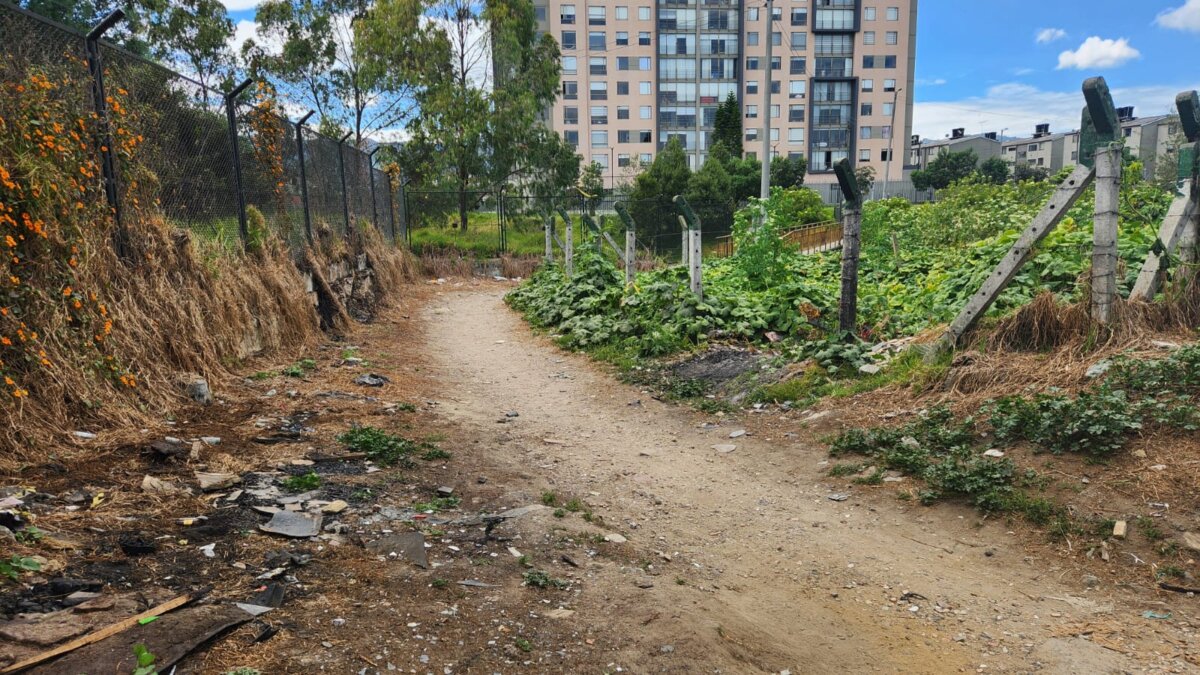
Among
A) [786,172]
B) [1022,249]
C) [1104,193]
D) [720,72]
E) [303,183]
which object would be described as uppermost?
[720,72]

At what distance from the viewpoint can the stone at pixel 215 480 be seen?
145 inches

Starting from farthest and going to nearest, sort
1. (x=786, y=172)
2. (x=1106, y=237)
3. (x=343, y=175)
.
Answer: (x=786, y=172), (x=343, y=175), (x=1106, y=237)

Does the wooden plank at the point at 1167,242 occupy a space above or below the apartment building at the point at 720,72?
below

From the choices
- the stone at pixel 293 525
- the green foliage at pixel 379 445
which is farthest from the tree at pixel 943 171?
the stone at pixel 293 525

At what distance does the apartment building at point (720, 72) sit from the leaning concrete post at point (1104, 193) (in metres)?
54.6

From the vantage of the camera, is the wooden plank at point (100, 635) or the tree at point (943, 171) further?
the tree at point (943, 171)

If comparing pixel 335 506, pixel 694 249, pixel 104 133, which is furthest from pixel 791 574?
pixel 694 249

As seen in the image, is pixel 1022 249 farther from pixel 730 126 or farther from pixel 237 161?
pixel 730 126

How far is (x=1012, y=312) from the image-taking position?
5.70m

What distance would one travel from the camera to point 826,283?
1079cm

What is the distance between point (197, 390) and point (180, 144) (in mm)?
2664

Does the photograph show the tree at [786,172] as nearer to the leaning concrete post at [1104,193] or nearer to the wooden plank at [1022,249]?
the wooden plank at [1022,249]

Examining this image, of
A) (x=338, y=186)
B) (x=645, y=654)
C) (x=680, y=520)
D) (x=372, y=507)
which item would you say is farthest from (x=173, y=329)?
(x=338, y=186)

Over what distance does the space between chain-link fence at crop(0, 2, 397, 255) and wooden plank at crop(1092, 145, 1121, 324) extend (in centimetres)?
710
